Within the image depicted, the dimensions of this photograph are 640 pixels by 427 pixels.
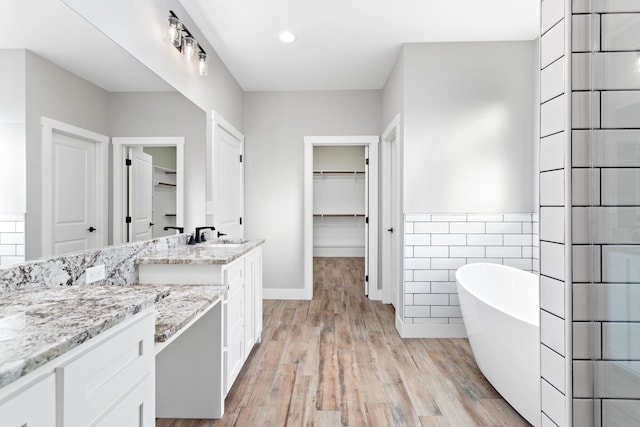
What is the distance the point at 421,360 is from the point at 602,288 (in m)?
2.18

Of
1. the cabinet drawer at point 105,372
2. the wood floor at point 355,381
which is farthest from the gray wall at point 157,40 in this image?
the wood floor at point 355,381

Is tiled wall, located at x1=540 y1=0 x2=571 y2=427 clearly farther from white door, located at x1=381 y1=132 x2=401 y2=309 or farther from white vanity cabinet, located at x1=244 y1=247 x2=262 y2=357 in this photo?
white door, located at x1=381 y1=132 x2=401 y2=309

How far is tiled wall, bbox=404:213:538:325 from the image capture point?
10.4ft

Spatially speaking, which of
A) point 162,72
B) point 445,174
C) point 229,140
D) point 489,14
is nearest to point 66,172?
point 162,72

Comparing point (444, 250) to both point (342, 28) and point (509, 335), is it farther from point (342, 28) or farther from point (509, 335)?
point (342, 28)

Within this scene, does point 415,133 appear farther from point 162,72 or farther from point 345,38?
point 162,72

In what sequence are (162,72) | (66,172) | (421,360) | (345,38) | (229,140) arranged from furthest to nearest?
1. (229,140)
2. (345,38)
3. (421,360)
4. (162,72)
5. (66,172)

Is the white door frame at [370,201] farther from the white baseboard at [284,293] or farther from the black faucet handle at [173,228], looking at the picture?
the black faucet handle at [173,228]

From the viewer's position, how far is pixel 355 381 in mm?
2361

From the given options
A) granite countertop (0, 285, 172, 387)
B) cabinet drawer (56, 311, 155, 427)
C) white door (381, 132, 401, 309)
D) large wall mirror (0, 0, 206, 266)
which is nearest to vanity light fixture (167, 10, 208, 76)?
large wall mirror (0, 0, 206, 266)

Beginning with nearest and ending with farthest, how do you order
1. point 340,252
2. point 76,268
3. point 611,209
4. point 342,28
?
point 611,209, point 76,268, point 342,28, point 340,252

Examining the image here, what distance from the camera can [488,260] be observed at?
10.5 feet

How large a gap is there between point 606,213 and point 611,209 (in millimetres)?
12

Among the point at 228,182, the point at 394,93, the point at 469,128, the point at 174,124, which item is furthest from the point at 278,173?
the point at 469,128
